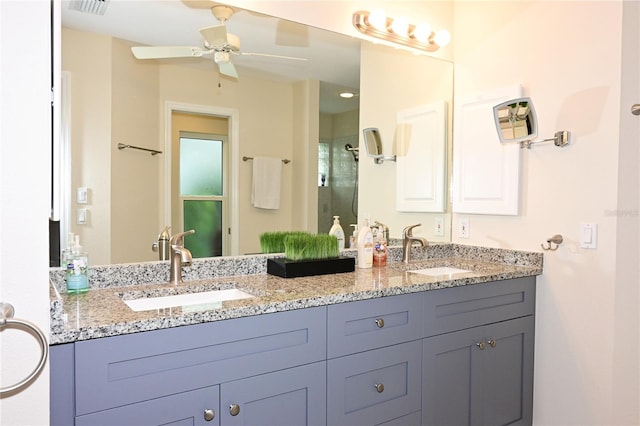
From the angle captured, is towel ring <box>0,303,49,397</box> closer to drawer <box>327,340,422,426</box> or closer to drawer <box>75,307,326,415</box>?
drawer <box>75,307,326,415</box>

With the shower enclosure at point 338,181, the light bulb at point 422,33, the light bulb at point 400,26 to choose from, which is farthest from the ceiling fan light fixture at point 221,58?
the light bulb at point 422,33

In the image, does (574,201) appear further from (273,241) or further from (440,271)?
(273,241)

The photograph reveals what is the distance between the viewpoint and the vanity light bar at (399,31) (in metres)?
2.28

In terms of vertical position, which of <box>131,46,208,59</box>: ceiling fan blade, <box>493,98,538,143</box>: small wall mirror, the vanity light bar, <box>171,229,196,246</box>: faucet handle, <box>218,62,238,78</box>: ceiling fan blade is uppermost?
the vanity light bar

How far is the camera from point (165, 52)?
6.02ft

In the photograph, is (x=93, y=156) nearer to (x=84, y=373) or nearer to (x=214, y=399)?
(x=84, y=373)

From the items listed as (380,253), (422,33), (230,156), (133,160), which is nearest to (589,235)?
(380,253)

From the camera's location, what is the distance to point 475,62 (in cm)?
255

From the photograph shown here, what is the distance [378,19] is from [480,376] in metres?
1.80

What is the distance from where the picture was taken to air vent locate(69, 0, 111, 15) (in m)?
1.63

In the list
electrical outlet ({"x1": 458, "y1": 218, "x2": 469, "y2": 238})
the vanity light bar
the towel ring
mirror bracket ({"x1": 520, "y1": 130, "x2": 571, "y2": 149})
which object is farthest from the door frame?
mirror bracket ({"x1": 520, "y1": 130, "x2": 571, "y2": 149})

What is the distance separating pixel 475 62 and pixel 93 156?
2.04 meters

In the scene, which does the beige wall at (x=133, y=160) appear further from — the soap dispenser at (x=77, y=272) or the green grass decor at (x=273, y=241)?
the green grass decor at (x=273, y=241)

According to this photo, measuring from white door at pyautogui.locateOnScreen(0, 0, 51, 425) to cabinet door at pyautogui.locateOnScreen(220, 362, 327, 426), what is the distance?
24.7 inches
